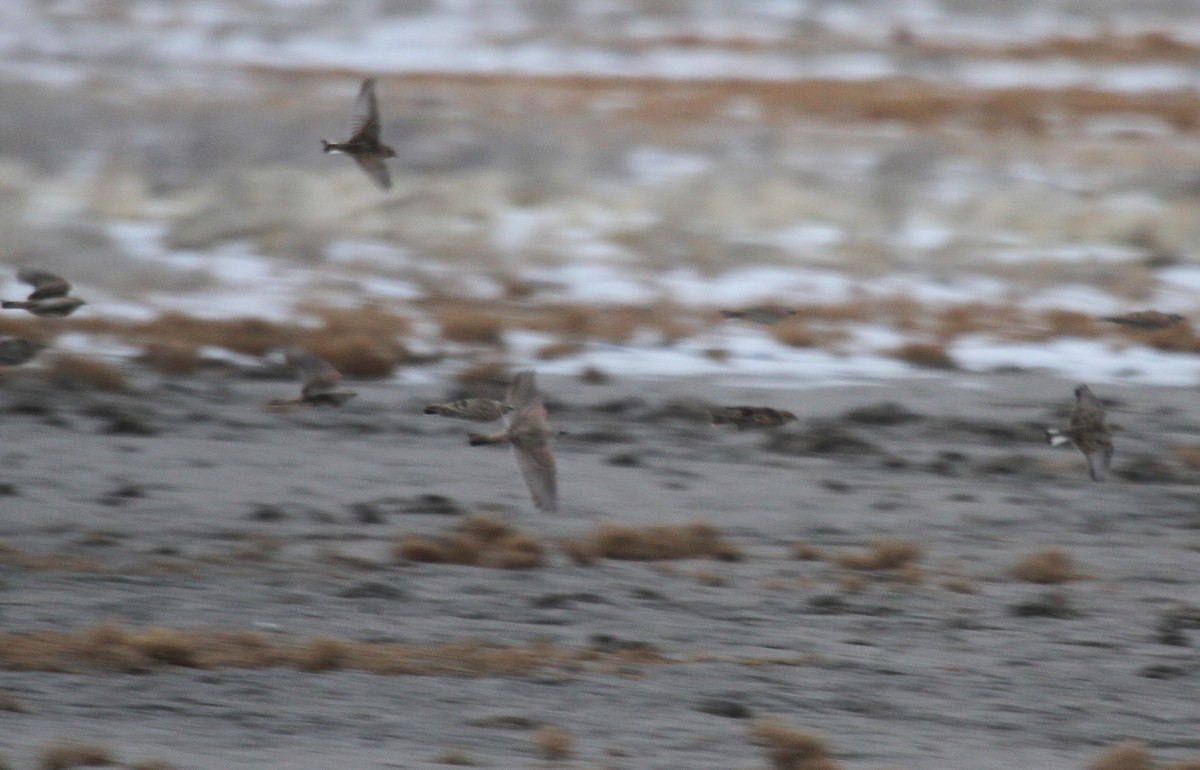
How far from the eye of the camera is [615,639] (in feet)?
24.8

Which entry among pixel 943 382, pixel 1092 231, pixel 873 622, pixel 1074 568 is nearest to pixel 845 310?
pixel 943 382

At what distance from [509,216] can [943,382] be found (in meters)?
8.18

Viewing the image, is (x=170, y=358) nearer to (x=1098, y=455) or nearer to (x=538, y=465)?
(x=538, y=465)

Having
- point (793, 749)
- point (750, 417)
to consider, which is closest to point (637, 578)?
point (750, 417)

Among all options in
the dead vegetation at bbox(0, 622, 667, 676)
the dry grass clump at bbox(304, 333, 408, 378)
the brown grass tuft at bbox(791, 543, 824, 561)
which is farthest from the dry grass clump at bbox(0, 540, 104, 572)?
the dry grass clump at bbox(304, 333, 408, 378)

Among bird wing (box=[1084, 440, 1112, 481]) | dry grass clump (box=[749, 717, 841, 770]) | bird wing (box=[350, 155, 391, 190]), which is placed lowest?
dry grass clump (box=[749, 717, 841, 770])

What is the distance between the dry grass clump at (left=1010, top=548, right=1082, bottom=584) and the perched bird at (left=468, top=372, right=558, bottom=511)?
2.90 meters

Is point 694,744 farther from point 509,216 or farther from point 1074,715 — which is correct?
point 509,216

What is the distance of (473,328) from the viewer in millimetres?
14648

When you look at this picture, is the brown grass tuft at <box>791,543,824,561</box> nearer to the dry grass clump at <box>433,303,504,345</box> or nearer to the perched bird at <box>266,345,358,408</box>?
the perched bird at <box>266,345,358,408</box>

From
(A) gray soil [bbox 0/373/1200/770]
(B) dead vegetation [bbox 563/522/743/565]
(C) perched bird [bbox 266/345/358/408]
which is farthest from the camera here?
(B) dead vegetation [bbox 563/522/743/565]

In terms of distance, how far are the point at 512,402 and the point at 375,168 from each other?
4.02 ft

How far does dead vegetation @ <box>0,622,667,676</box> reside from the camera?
265 inches

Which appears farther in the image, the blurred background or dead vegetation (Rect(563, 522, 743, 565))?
the blurred background
